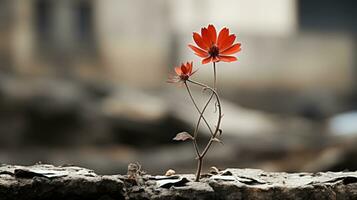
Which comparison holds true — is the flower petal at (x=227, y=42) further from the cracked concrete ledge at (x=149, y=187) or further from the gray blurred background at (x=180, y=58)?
the gray blurred background at (x=180, y=58)

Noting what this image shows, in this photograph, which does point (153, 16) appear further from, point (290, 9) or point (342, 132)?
point (342, 132)

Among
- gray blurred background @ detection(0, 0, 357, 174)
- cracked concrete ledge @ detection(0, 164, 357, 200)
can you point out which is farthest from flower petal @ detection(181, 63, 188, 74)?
gray blurred background @ detection(0, 0, 357, 174)

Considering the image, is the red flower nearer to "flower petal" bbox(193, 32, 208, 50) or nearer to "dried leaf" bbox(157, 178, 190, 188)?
"flower petal" bbox(193, 32, 208, 50)

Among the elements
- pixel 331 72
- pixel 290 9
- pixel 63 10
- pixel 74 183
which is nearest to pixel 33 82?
pixel 63 10

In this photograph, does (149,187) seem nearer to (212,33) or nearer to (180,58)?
(212,33)

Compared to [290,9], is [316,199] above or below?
below

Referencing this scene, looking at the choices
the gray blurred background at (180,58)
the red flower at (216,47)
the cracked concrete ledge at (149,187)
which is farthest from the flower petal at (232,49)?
the gray blurred background at (180,58)
